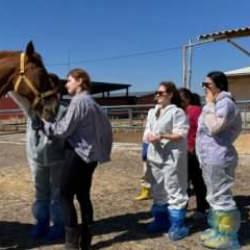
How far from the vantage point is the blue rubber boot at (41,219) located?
545 cm

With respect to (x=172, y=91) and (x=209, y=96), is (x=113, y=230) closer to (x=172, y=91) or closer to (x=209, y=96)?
(x=172, y=91)

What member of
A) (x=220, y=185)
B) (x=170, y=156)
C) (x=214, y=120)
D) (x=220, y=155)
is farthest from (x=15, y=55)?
(x=220, y=185)

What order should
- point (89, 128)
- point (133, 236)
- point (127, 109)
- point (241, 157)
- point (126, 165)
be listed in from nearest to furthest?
point (89, 128) < point (133, 236) < point (126, 165) < point (241, 157) < point (127, 109)

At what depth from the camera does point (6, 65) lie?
16.0ft

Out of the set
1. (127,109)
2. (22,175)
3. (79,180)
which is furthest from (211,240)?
(127,109)

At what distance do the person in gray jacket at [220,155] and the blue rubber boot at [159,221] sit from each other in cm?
70

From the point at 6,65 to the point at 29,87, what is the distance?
1.03 ft

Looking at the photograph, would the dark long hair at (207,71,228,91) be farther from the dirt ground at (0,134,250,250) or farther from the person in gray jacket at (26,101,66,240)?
the dirt ground at (0,134,250,250)

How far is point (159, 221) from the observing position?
5.62m

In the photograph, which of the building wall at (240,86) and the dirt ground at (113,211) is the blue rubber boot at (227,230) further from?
the building wall at (240,86)

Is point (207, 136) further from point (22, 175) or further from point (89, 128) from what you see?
point (22, 175)

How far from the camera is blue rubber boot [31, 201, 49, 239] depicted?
5.45 metres

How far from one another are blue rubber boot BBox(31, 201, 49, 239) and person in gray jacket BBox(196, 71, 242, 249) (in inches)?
65.3

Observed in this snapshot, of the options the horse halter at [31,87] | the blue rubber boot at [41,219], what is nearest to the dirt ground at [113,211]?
the blue rubber boot at [41,219]
